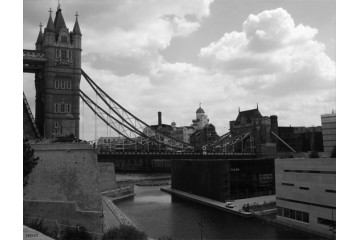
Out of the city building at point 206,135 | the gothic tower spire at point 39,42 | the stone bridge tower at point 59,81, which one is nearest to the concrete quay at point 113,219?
the stone bridge tower at point 59,81

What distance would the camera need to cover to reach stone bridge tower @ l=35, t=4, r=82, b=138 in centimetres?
3488

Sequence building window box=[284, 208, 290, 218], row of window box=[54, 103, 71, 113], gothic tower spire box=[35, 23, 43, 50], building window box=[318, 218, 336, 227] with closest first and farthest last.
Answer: building window box=[318, 218, 336, 227]
building window box=[284, 208, 290, 218]
row of window box=[54, 103, 71, 113]
gothic tower spire box=[35, 23, 43, 50]

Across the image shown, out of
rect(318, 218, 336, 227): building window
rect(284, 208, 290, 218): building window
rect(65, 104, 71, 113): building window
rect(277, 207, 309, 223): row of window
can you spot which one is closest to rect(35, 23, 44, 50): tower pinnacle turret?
rect(65, 104, 71, 113): building window

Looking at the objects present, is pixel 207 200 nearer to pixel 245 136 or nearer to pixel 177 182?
pixel 177 182

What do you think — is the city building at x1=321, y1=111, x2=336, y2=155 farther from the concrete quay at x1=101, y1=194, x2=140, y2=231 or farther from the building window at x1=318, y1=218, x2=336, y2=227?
the concrete quay at x1=101, y1=194, x2=140, y2=231

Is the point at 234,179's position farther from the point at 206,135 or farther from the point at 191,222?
the point at 206,135

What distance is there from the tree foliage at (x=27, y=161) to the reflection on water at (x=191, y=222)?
11.4 meters

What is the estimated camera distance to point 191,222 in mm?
36750

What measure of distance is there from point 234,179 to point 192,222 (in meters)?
11.6

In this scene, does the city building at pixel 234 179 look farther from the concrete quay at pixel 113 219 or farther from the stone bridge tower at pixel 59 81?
the stone bridge tower at pixel 59 81

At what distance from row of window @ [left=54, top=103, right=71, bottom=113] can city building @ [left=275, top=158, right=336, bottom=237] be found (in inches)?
808

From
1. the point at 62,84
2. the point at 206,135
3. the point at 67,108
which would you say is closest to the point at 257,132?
the point at 206,135
